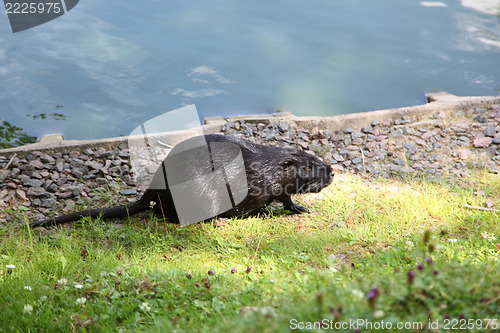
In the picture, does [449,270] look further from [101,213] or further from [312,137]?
[312,137]

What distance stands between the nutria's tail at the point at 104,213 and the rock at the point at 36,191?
589 mm

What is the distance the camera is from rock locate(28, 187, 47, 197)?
4.08 m

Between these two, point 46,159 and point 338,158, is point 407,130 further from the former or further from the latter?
point 46,159

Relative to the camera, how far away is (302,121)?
545cm

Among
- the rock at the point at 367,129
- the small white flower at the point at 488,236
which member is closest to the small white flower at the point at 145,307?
the small white flower at the point at 488,236

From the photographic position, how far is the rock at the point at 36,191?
408 cm

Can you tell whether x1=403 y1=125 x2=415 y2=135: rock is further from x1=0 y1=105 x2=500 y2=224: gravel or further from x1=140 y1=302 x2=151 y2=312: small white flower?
x1=140 y1=302 x2=151 y2=312: small white flower

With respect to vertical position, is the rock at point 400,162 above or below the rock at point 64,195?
below

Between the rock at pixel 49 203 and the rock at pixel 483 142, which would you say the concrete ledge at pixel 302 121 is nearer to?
the rock at pixel 483 142

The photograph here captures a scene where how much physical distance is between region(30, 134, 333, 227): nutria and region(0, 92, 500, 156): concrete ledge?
1.38m

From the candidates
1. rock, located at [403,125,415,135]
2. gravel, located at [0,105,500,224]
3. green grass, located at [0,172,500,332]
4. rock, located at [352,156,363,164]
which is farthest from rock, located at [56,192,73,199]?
rock, located at [403,125,415,135]

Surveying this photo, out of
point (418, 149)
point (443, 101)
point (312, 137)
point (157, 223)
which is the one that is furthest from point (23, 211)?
point (443, 101)

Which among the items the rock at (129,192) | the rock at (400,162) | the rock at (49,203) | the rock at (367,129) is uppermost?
the rock at (49,203)

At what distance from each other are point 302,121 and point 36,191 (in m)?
2.95
